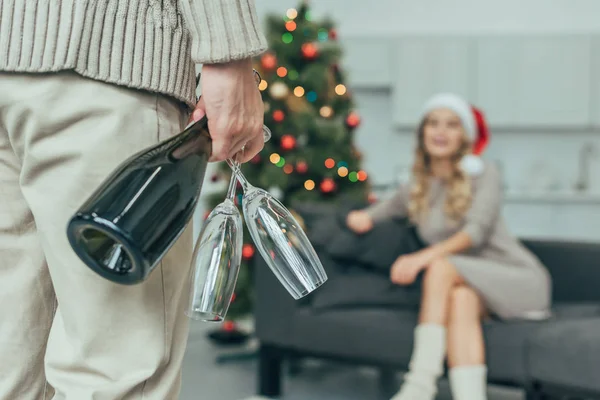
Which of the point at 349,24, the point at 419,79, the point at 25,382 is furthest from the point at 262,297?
the point at 349,24

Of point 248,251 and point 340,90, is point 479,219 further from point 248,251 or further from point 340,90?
point 340,90

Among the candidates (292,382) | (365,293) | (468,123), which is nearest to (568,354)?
(365,293)

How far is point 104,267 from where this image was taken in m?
0.67

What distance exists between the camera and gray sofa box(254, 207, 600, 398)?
7.10 ft

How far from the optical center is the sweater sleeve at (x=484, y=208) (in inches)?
102

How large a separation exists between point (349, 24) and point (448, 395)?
12.7 feet

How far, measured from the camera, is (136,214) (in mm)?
650

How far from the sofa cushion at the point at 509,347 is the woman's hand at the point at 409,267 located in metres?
0.30

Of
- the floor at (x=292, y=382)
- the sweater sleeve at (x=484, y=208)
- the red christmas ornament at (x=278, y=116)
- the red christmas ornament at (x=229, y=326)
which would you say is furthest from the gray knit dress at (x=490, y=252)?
the red christmas ornament at (x=229, y=326)

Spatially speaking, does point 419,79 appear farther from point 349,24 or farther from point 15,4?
point 15,4

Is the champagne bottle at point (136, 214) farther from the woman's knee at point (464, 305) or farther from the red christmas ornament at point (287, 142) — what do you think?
the red christmas ornament at point (287, 142)

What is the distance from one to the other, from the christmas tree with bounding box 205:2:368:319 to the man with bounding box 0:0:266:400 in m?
2.59

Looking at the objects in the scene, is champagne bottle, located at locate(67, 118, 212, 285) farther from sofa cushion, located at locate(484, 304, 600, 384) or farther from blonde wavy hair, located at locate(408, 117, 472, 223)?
blonde wavy hair, located at locate(408, 117, 472, 223)

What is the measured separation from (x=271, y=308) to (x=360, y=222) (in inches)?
17.8
